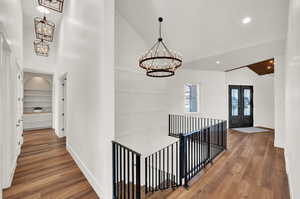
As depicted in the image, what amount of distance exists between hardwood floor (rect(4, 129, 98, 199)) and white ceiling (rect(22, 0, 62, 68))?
427cm

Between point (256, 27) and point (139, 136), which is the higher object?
point (256, 27)

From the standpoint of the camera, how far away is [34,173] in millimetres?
2660

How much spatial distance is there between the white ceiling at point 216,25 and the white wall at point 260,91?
298 cm

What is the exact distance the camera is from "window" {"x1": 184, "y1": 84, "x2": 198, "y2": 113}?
6.32 m

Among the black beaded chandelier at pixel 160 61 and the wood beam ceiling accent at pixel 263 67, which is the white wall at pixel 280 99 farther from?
the black beaded chandelier at pixel 160 61

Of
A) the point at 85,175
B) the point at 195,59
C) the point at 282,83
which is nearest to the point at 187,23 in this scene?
the point at 195,59

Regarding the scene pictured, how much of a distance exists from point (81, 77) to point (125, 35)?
2.10 m

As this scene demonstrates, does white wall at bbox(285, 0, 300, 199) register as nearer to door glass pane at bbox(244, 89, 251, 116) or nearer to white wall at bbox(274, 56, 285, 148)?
white wall at bbox(274, 56, 285, 148)

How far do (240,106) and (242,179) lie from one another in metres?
6.13

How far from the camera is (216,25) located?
3.55 metres

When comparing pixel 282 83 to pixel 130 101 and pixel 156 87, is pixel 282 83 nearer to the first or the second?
pixel 156 87

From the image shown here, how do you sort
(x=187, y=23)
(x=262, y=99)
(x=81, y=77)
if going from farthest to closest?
(x=262, y=99) < (x=187, y=23) < (x=81, y=77)

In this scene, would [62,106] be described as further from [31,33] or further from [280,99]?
[280,99]

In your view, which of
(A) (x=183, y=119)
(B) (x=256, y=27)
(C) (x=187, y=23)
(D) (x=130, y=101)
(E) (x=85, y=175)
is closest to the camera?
(E) (x=85, y=175)
